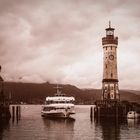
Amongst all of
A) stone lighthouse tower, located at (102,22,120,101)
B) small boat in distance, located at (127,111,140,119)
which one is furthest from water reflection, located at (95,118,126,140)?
stone lighthouse tower, located at (102,22,120,101)

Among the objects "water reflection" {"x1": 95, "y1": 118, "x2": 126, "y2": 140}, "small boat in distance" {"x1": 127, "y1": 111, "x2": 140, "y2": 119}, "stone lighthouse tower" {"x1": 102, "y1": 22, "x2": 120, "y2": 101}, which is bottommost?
"water reflection" {"x1": 95, "y1": 118, "x2": 126, "y2": 140}

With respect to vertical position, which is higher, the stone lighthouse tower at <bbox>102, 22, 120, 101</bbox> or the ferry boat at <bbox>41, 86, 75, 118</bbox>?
the stone lighthouse tower at <bbox>102, 22, 120, 101</bbox>

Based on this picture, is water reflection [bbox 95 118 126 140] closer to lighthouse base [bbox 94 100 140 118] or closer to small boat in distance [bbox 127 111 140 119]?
lighthouse base [bbox 94 100 140 118]

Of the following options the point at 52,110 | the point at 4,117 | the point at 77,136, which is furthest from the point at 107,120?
the point at 77,136

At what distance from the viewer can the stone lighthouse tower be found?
11656 centimetres

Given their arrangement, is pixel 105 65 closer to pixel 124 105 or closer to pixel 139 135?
pixel 124 105

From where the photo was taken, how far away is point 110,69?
11650 cm

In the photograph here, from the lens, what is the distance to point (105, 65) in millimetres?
117250

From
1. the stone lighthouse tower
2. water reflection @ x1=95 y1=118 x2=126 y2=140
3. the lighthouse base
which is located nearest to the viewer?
water reflection @ x1=95 y1=118 x2=126 y2=140

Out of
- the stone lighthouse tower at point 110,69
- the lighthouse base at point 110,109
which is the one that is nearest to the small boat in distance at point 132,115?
the lighthouse base at point 110,109

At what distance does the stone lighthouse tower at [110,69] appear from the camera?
117 meters

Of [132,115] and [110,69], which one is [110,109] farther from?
[110,69]

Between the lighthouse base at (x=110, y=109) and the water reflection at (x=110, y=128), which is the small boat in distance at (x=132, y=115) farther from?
the water reflection at (x=110, y=128)

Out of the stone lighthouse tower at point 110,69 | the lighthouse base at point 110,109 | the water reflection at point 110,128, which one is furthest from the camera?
the stone lighthouse tower at point 110,69
